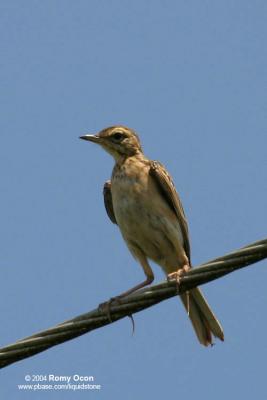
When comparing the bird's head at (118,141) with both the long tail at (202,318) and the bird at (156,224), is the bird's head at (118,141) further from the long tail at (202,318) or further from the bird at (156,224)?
the long tail at (202,318)

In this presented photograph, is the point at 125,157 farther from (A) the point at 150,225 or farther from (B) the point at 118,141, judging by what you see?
(A) the point at 150,225

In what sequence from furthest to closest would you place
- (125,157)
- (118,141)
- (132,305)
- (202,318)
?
(118,141) < (125,157) < (202,318) < (132,305)

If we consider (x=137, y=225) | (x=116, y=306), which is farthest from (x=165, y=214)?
(x=116, y=306)

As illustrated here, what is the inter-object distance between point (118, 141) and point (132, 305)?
4.97 meters

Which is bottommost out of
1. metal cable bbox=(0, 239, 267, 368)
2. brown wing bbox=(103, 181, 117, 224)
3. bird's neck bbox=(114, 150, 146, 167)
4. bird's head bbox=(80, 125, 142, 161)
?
metal cable bbox=(0, 239, 267, 368)

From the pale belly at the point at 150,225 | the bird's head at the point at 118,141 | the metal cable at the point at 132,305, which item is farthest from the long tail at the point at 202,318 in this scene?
the metal cable at the point at 132,305

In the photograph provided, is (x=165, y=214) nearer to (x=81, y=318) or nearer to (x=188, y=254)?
(x=188, y=254)

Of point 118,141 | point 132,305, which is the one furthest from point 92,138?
point 132,305

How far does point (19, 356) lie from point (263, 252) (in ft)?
7.02

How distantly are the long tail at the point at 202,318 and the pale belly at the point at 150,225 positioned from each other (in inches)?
18.5

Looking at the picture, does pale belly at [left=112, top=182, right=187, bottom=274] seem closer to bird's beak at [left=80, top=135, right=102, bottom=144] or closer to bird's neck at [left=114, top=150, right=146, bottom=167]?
bird's neck at [left=114, top=150, right=146, bottom=167]

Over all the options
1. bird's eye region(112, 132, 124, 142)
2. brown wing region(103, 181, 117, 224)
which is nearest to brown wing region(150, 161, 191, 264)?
brown wing region(103, 181, 117, 224)

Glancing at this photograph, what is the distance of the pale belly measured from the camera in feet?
34.2

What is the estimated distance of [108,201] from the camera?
1169 cm
